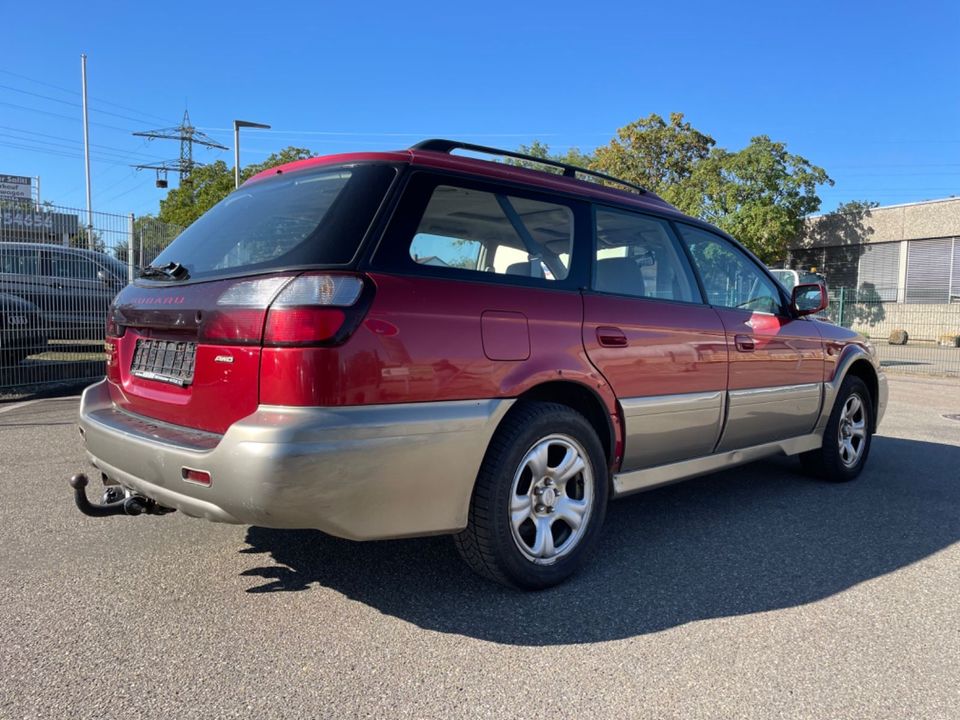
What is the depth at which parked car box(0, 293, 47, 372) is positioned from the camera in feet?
28.6

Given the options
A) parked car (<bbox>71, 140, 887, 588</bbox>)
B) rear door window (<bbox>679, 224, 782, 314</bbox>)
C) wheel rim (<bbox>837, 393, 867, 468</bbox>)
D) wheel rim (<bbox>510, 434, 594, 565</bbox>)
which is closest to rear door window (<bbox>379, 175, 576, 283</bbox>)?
parked car (<bbox>71, 140, 887, 588</bbox>)

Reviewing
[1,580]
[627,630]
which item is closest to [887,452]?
[627,630]

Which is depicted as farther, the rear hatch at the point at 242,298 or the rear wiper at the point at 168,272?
the rear wiper at the point at 168,272

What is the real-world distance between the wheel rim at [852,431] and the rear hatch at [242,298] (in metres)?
3.98

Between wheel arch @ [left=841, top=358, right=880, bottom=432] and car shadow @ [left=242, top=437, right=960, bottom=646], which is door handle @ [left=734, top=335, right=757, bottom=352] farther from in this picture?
wheel arch @ [left=841, top=358, right=880, bottom=432]

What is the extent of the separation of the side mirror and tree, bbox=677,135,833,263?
22.0 meters

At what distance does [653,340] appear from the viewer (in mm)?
3525

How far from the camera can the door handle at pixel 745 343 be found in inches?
161

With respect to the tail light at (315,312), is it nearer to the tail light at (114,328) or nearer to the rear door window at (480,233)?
the rear door window at (480,233)

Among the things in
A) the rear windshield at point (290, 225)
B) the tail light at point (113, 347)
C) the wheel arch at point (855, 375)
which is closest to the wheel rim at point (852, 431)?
the wheel arch at point (855, 375)

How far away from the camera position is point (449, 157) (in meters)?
3.04

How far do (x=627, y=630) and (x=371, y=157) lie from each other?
2.13m

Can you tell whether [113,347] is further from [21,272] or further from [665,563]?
[21,272]

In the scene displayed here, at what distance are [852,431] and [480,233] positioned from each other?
366 cm
